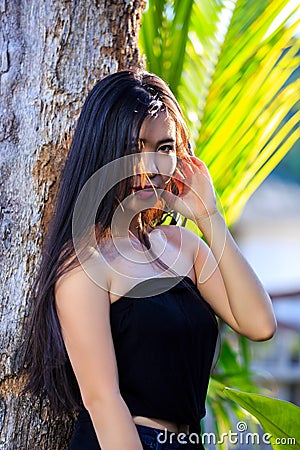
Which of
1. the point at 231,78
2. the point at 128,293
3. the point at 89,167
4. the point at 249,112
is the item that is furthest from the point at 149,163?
the point at 231,78

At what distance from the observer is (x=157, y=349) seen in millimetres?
1613

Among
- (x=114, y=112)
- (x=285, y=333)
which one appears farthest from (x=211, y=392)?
(x=285, y=333)

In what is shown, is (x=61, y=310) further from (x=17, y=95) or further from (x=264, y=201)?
(x=264, y=201)

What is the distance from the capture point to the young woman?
1.57 m

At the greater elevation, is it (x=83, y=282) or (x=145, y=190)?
(x=145, y=190)

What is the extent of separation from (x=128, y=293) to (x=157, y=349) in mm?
127

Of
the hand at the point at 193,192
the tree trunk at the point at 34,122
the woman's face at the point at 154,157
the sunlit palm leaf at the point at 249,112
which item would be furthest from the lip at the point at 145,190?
the sunlit palm leaf at the point at 249,112

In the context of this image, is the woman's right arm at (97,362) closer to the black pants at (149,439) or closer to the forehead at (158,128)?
the black pants at (149,439)

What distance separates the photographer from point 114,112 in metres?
1.65

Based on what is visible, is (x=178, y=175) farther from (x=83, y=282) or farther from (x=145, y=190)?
(x=83, y=282)

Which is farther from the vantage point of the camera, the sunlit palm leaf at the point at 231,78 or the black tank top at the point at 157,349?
the sunlit palm leaf at the point at 231,78

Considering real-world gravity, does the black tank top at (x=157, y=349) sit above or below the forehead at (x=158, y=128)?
below

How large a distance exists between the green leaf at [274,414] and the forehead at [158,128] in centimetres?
53

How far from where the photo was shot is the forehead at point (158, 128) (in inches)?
64.6
